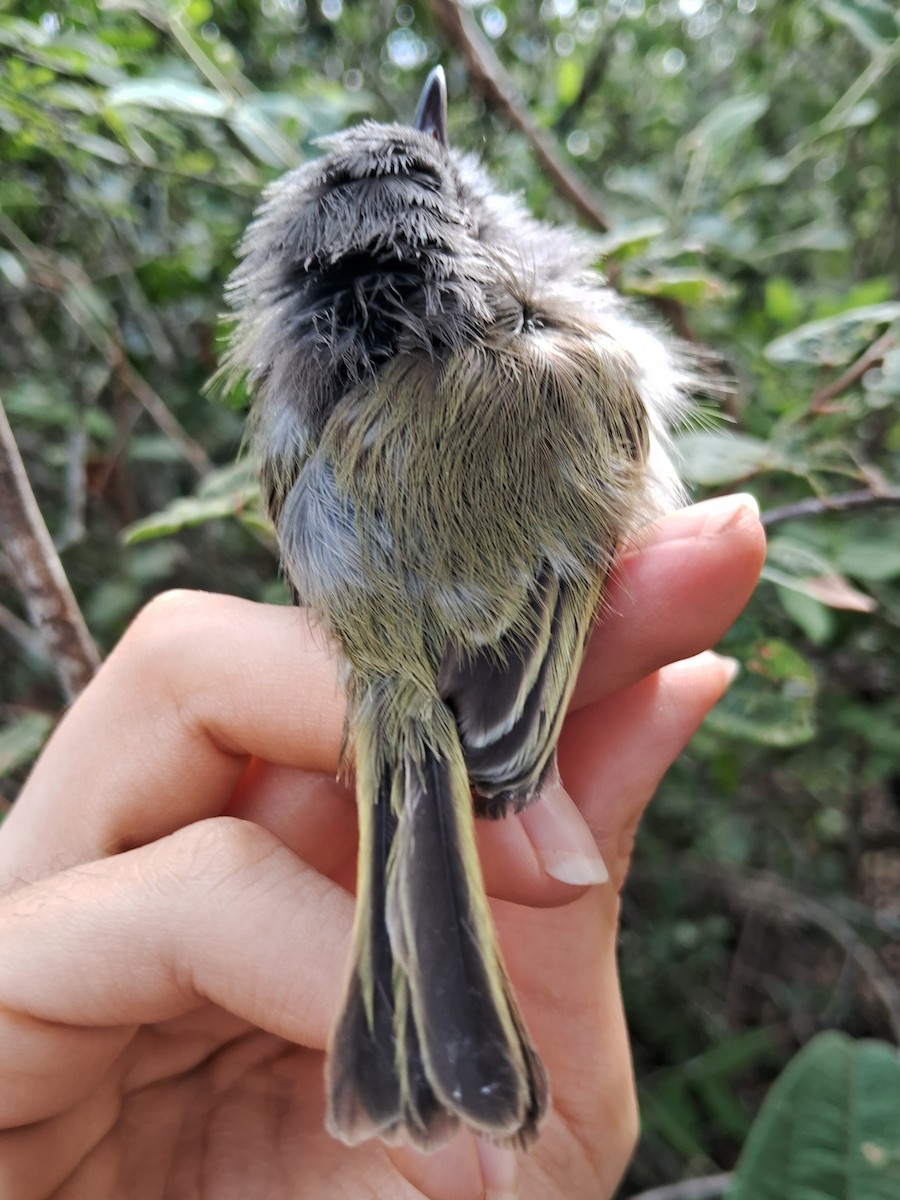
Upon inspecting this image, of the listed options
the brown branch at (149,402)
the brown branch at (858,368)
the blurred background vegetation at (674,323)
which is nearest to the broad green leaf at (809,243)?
the blurred background vegetation at (674,323)

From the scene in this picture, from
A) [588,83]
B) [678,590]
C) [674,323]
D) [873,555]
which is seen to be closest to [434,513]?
→ [678,590]

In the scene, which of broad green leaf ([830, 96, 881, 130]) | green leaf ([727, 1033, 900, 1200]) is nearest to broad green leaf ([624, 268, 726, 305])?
broad green leaf ([830, 96, 881, 130])

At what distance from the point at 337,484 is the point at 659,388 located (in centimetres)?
52

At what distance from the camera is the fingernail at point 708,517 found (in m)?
0.93

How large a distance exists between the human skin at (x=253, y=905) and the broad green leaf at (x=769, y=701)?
0.22ft

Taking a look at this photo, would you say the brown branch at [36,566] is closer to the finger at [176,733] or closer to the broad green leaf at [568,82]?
the finger at [176,733]

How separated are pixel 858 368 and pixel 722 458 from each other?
0.27m

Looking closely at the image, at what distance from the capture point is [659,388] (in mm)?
1146

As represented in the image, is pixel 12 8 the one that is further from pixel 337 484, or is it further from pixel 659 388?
pixel 659 388

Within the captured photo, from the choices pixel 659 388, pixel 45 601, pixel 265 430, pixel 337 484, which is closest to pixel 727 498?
pixel 659 388

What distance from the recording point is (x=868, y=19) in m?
1.17

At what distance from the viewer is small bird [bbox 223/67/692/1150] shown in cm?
69

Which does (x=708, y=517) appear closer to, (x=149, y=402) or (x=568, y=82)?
(x=149, y=402)

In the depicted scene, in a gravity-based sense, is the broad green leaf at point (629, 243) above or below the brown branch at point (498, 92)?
below
